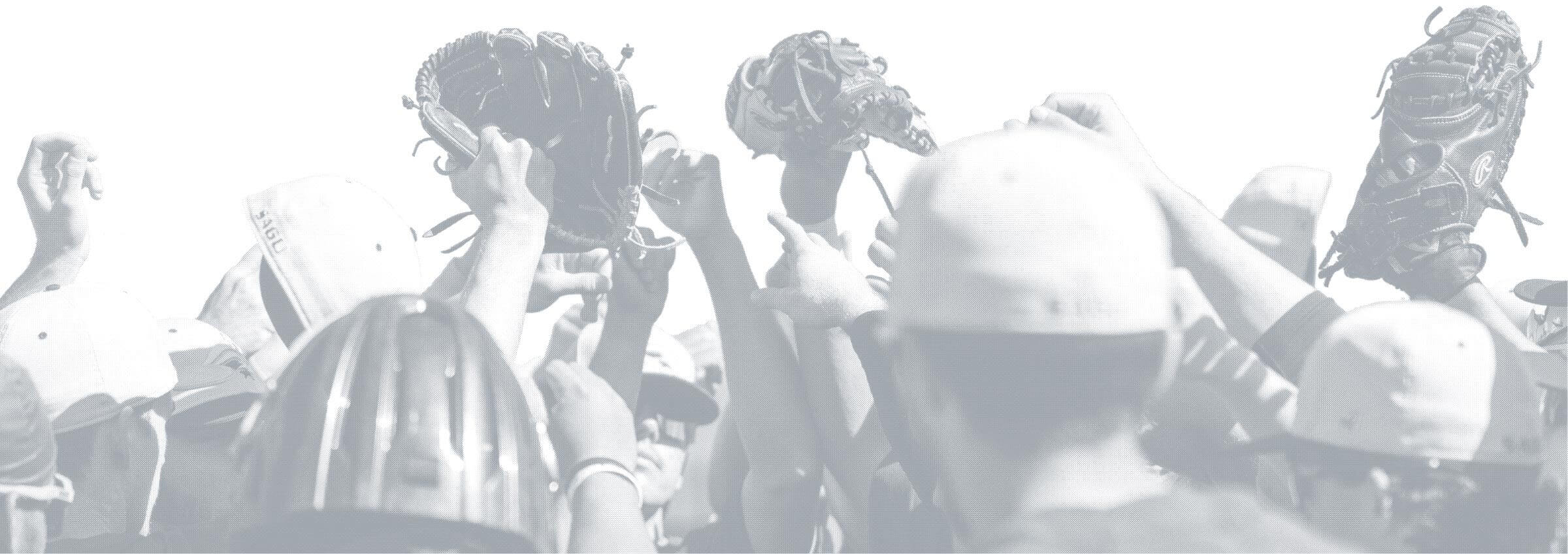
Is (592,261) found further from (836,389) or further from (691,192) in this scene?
(836,389)

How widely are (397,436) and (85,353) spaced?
2.74 metres

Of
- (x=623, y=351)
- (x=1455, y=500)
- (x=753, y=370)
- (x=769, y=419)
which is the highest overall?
(x=1455, y=500)

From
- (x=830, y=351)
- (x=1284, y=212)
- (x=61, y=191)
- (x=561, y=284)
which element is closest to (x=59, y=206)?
(x=61, y=191)

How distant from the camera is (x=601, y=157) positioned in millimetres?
4852

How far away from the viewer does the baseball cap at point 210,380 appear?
4.98 meters

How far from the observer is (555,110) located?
15.7 feet

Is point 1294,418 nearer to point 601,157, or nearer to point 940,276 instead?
point 940,276

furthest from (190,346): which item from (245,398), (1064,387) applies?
(1064,387)

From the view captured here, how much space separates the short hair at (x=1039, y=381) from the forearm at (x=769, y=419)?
2.77 metres

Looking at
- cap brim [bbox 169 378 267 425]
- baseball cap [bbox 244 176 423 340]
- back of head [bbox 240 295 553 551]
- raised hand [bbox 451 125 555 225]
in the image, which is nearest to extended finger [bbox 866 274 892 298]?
raised hand [bbox 451 125 555 225]

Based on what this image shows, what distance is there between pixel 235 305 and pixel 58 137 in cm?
78

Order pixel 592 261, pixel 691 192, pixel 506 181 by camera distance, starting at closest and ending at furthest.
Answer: pixel 506 181 < pixel 691 192 < pixel 592 261

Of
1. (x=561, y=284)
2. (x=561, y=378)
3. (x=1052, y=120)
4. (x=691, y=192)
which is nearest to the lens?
(x=561, y=378)

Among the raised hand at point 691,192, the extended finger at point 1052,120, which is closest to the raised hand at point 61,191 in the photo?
the raised hand at point 691,192
